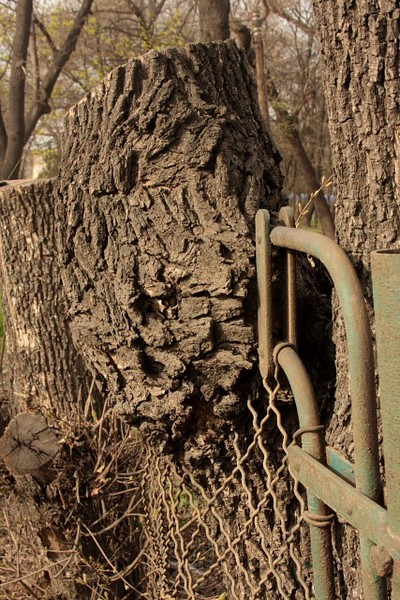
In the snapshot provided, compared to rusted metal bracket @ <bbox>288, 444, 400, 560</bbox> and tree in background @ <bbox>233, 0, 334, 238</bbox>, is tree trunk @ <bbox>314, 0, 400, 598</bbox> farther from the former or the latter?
tree in background @ <bbox>233, 0, 334, 238</bbox>

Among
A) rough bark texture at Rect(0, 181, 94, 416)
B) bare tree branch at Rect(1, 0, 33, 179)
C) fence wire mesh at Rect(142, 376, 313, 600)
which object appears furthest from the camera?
bare tree branch at Rect(1, 0, 33, 179)

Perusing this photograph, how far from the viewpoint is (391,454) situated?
3.72ft

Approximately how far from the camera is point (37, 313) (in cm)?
339

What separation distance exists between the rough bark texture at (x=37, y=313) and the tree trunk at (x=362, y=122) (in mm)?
1958

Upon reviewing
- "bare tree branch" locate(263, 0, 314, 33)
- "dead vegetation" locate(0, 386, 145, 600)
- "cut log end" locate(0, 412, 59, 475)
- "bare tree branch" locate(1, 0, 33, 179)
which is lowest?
"dead vegetation" locate(0, 386, 145, 600)

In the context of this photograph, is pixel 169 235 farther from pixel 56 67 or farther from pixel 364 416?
pixel 56 67

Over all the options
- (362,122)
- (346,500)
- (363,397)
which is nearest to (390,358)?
(363,397)

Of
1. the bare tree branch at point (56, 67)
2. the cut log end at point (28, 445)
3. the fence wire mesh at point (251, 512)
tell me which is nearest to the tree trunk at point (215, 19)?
the bare tree branch at point (56, 67)

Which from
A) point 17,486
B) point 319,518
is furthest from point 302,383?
point 17,486

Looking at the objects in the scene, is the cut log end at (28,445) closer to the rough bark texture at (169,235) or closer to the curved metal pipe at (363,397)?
the rough bark texture at (169,235)

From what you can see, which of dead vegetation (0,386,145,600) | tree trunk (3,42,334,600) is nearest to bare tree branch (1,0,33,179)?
dead vegetation (0,386,145,600)

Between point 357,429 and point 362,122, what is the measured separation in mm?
719

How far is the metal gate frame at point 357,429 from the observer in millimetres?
1101

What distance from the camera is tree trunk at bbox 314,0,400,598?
1485 millimetres
